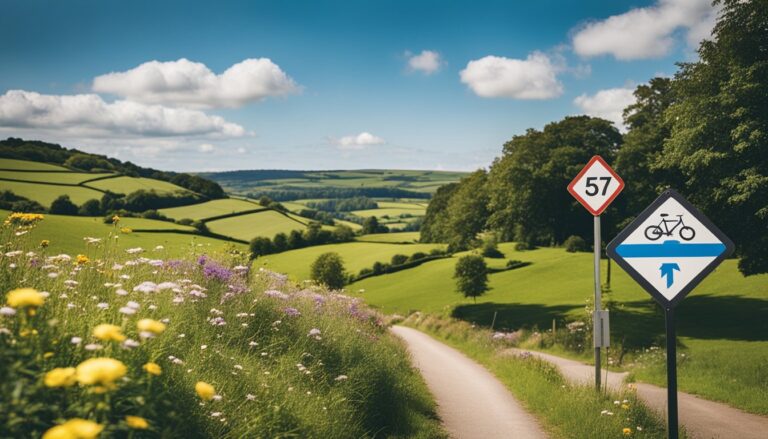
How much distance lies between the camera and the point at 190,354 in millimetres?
5590

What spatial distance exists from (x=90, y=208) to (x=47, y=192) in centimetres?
736

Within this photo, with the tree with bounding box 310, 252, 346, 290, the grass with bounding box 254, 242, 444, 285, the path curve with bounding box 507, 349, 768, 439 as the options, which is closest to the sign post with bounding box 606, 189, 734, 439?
the path curve with bounding box 507, 349, 768, 439

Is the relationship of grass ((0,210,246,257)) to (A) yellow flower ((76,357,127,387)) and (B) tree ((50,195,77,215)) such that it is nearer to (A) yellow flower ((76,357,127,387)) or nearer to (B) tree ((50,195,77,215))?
(B) tree ((50,195,77,215))

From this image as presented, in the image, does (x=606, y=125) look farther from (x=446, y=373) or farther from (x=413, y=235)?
(x=413, y=235)

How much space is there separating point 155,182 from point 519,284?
69.4 meters

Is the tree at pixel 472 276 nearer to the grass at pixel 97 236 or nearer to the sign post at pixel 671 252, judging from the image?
the grass at pixel 97 236

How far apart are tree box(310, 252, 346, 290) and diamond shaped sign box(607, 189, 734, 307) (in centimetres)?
4992

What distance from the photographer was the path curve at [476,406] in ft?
28.3

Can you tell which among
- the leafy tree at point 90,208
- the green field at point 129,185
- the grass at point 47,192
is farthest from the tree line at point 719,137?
the green field at point 129,185

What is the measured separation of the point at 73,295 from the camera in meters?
5.72

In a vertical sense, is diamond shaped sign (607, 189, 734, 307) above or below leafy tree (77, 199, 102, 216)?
above

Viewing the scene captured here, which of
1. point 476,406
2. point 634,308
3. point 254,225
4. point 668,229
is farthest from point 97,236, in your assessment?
point 254,225

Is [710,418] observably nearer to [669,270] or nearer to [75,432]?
[669,270]

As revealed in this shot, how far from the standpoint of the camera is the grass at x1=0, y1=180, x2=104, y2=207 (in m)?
56.4
